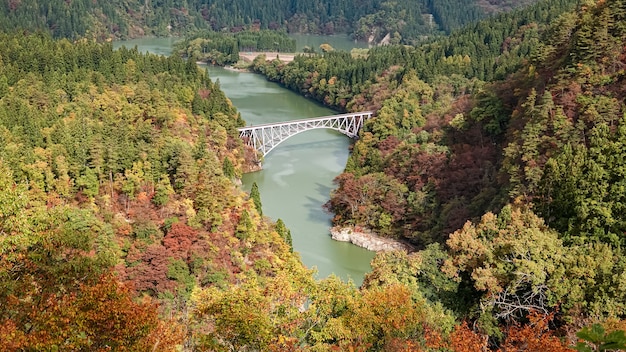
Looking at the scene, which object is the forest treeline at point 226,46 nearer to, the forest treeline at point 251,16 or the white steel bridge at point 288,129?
the forest treeline at point 251,16

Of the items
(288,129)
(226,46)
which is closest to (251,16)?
(226,46)

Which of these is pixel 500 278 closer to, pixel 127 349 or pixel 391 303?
pixel 391 303

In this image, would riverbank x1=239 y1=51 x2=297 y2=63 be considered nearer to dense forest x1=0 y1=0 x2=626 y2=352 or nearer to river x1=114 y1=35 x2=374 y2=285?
river x1=114 y1=35 x2=374 y2=285

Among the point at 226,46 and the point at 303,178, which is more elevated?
the point at 303,178


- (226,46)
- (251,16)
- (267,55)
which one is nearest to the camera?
(226,46)

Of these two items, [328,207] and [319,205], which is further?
[319,205]

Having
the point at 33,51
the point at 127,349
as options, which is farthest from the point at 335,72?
the point at 127,349

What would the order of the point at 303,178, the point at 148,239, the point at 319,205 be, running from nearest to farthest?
the point at 148,239 → the point at 319,205 → the point at 303,178

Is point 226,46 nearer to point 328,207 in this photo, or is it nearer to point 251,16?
point 251,16
